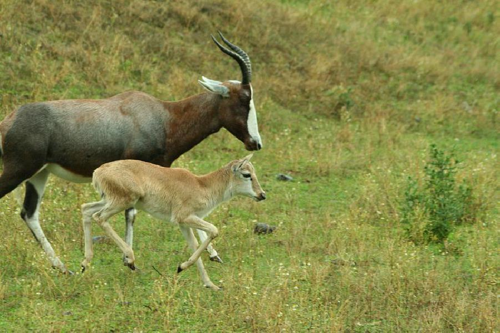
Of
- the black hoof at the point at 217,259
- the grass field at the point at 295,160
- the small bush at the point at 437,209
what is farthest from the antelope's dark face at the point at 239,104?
the small bush at the point at 437,209

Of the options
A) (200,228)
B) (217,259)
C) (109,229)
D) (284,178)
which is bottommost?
(284,178)

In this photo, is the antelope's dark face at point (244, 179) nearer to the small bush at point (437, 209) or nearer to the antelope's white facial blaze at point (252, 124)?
the antelope's white facial blaze at point (252, 124)

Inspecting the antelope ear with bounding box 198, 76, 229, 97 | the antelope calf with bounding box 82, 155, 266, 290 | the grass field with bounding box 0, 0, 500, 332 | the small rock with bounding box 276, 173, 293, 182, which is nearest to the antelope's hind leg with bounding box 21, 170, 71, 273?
the grass field with bounding box 0, 0, 500, 332

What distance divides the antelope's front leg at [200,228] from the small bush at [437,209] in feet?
8.36

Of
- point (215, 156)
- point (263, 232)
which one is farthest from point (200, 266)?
point (215, 156)

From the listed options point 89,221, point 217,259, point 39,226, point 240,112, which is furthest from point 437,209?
point 39,226

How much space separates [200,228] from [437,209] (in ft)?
9.82

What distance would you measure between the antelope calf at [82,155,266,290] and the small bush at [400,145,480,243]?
2.06m

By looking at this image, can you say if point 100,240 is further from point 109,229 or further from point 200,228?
point 200,228

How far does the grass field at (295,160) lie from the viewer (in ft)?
23.0

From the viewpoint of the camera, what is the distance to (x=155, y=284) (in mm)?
7348

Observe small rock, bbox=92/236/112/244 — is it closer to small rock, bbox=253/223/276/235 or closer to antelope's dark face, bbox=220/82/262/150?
small rock, bbox=253/223/276/235

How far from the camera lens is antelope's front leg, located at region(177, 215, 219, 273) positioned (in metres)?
7.61

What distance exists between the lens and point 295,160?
1255cm
